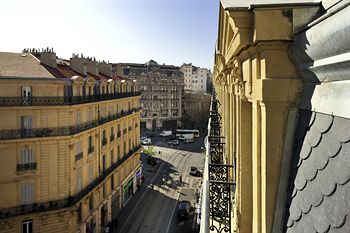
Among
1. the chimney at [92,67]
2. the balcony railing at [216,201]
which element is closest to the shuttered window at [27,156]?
the chimney at [92,67]

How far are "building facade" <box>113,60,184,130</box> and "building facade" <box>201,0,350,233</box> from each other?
7733cm

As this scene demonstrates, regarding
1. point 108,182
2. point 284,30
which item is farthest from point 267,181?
point 108,182

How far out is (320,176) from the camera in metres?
2.33

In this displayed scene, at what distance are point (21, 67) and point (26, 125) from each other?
5.22m

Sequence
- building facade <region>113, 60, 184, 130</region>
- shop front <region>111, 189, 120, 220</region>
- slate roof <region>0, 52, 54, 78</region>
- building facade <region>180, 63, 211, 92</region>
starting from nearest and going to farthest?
1. slate roof <region>0, 52, 54, 78</region>
2. shop front <region>111, 189, 120, 220</region>
3. building facade <region>113, 60, 184, 130</region>
4. building facade <region>180, 63, 211, 92</region>

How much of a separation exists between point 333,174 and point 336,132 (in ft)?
0.96

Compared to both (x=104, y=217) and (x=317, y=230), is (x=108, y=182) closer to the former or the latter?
(x=104, y=217)

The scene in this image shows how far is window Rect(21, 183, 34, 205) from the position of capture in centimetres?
2263

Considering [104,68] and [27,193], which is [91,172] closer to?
[27,193]

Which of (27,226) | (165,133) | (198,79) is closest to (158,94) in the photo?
(165,133)

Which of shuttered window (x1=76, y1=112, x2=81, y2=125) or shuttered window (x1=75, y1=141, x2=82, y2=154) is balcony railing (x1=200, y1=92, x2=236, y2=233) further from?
shuttered window (x1=75, y1=141, x2=82, y2=154)

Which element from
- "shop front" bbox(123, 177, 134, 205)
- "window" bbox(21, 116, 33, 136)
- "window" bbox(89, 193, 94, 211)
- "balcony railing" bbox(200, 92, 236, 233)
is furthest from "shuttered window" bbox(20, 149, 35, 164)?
"balcony railing" bbox(200, 92, 236, 233)

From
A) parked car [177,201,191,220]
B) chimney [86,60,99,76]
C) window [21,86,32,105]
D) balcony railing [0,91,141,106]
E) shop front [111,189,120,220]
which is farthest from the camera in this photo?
shop front [111,189,120,220]

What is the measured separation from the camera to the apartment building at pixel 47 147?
2217 cm
